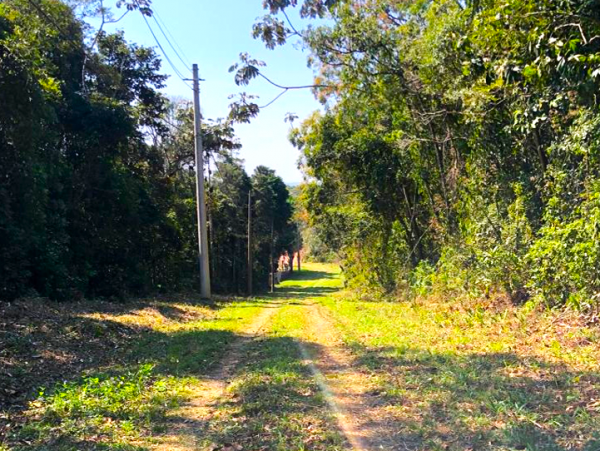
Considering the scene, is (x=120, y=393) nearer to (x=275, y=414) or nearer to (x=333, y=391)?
(x=275, y=414)

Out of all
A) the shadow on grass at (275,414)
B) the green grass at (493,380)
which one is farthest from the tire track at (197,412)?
the green grass at (493,380)

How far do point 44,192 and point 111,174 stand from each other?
584cm

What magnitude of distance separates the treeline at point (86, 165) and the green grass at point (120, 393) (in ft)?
12.8

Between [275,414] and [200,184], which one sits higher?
[200,184]

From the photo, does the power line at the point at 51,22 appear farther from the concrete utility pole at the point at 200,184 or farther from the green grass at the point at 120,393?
the green grass at the point at 120,393

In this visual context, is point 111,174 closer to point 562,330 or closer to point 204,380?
point 204,380

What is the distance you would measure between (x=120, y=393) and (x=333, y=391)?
9.27ft

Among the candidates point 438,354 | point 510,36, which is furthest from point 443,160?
point 438,354

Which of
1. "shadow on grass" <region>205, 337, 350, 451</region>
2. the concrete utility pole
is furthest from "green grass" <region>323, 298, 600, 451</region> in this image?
the concrete utility pole

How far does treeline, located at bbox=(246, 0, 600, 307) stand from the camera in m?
7.65

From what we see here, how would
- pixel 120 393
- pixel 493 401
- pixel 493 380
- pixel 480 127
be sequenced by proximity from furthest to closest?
pixel 480 127
pixel 120 393
pixel 493 380
pixel 493 401

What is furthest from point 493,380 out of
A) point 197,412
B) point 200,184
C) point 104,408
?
point 200,184

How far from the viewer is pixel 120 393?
6320 mm

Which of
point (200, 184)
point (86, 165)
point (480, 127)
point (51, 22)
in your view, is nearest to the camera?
point (480, 127)
